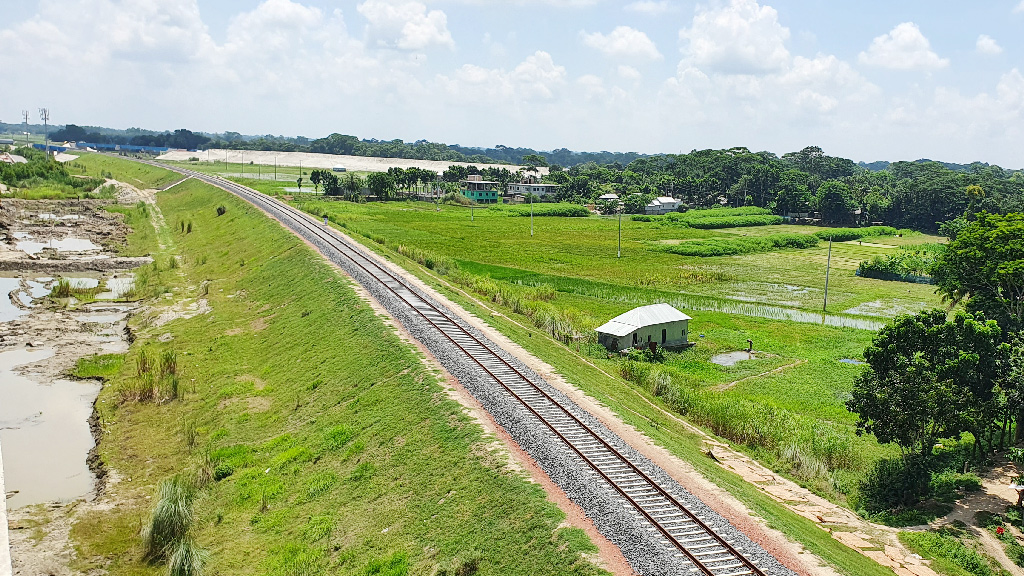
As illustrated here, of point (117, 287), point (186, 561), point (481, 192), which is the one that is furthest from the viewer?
point (481, 192)

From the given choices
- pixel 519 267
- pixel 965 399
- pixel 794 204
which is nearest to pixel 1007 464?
pixel 965 399

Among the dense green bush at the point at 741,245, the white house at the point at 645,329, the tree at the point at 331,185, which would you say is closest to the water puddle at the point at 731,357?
the white house at the point at 645,329

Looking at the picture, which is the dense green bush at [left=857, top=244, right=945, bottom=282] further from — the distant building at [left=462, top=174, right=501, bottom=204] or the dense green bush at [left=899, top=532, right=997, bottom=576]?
the distant building at [left=462, top=174, right=501, bottom=204]

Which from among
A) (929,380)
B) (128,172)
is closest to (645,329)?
(929,380)

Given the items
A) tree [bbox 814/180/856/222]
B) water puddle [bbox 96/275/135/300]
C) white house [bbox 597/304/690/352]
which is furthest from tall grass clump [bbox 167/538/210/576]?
tree [bbox 814/180/856/222]

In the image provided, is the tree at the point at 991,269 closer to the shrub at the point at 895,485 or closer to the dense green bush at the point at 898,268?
the shrub at the point at 895,485

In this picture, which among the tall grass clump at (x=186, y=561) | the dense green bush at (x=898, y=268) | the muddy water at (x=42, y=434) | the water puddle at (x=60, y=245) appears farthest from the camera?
the dense green bush at (x=898, y=268)

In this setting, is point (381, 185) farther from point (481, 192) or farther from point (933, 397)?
point (933, 397)
